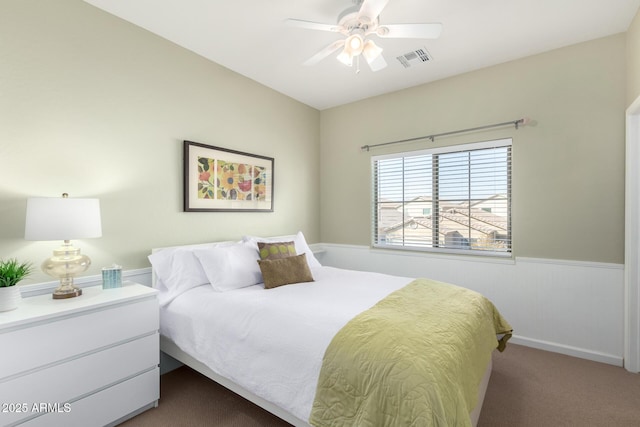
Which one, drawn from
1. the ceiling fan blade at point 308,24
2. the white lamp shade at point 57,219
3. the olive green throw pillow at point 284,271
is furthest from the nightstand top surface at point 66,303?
the ceiling fan blade at point 308,24

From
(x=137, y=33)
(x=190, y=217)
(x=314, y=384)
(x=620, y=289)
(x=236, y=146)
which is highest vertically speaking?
(x=137, y=33)

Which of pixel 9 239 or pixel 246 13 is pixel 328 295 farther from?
pixel 246 13

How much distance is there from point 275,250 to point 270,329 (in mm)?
1050

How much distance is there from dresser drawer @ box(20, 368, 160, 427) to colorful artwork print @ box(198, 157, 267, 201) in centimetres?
155

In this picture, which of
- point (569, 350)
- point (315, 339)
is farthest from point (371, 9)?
point (569, 350)

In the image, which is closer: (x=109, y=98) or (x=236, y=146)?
(x=109, y=98)

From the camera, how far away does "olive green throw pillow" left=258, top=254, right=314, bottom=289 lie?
2.40m

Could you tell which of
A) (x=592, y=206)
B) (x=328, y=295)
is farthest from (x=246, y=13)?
(x=592, y=206)

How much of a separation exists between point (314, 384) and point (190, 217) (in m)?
1.95

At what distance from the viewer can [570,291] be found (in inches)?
108

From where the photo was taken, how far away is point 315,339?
5.03 feet

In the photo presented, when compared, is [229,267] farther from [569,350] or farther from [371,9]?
[569,350]

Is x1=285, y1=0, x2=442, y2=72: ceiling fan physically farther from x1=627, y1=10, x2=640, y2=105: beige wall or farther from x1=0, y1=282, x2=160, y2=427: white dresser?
x1=0, y1=282, x2=160, y2=427: white dresser

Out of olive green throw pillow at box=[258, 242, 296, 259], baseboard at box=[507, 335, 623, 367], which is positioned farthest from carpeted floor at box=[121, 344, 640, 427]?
olive green throw pillow at box=[258, 242, 296, 259]
